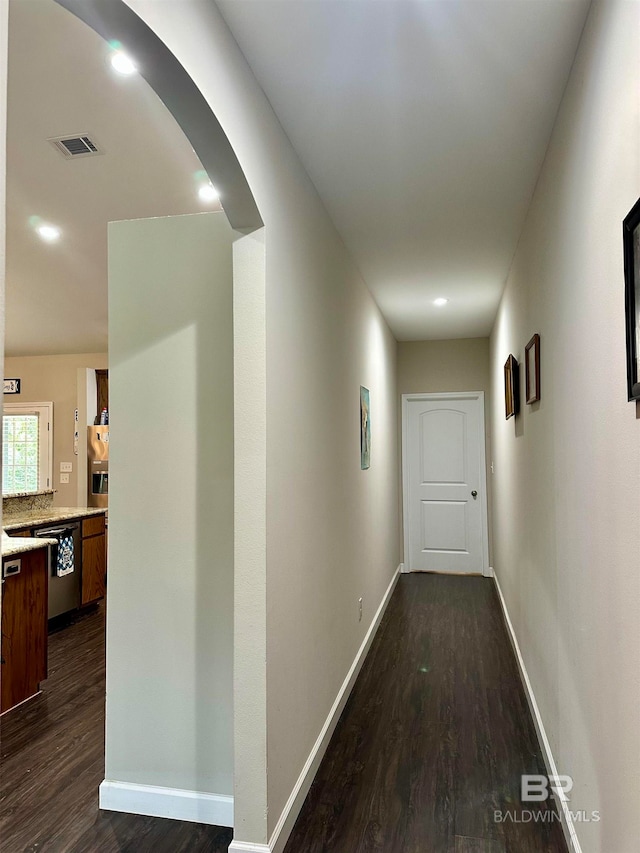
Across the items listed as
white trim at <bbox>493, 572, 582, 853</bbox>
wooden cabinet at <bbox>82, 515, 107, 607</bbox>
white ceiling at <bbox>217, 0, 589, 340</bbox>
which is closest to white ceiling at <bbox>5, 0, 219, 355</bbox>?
white ceiling at <bbox>217, 0, 589, 340</bbox>

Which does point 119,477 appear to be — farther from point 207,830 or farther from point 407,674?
point 407,674

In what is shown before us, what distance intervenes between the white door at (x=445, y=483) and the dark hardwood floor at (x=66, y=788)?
383 centimetres

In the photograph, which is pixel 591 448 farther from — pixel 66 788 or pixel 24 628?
pixel 24 628

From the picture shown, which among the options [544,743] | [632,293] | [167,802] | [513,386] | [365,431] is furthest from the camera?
[365,431]

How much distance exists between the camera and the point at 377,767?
2557 mm

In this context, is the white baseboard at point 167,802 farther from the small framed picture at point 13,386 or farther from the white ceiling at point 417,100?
the small framed picture at point 13,386

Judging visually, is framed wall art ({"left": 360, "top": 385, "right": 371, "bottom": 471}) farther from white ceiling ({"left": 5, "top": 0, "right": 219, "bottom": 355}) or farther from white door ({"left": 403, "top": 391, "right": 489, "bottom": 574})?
white door ({"left": 403, "top": 391, "right": 489, "bottom": 574})

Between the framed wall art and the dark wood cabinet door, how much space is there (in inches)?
106

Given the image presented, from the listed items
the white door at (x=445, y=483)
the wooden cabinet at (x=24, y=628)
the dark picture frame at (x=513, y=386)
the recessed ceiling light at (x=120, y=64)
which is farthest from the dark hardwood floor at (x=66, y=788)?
the white door at (x=445, y=483)

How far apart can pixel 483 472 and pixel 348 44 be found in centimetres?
517

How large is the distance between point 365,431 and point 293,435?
1.86 m

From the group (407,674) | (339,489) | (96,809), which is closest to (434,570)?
(407,674)

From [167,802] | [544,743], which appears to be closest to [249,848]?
[167,802]

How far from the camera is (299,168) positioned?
8.28 feet
